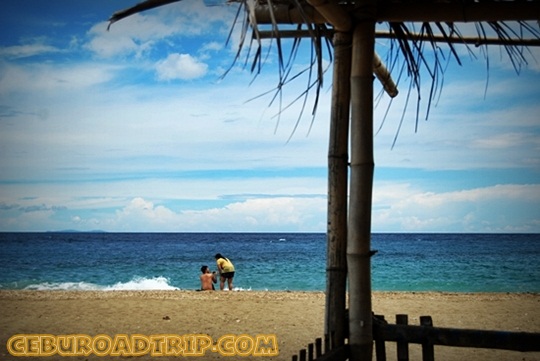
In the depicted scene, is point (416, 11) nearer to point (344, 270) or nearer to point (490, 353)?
point (344, 270)

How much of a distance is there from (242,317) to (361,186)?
5128 millimetres

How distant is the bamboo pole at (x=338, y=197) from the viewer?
3.20 metres

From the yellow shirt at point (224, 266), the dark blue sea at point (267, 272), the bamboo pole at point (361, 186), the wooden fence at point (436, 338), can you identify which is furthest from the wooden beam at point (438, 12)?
the dark blue sea at point (267, 272)

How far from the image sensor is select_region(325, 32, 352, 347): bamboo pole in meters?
3.20

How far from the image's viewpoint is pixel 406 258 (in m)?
37.6

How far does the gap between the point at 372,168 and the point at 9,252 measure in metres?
47.0

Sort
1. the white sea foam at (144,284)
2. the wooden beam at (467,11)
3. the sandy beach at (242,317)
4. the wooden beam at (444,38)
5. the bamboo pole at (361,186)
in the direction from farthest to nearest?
the white sea foam at (144,284), the sandy beach at (242,317), the wooden beam at (444,38), the bamboo pole at (361,186), the wooden beam at (467,11)

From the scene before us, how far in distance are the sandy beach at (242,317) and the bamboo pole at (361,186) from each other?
259 cm

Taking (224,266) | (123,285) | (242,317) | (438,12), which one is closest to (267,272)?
(123,285)

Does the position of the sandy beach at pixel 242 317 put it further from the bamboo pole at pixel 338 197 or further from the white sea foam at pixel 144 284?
the white sea foam at pixel 144 284

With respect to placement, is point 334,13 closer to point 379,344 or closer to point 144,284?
point 379,344

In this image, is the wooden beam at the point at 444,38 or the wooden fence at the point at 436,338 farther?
the wooden beam at the point at 444,38

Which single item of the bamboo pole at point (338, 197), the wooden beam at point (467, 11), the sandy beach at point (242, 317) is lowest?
the sandy beach at point (242, 317)

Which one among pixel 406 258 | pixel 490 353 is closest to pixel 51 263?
pixel 406 258
